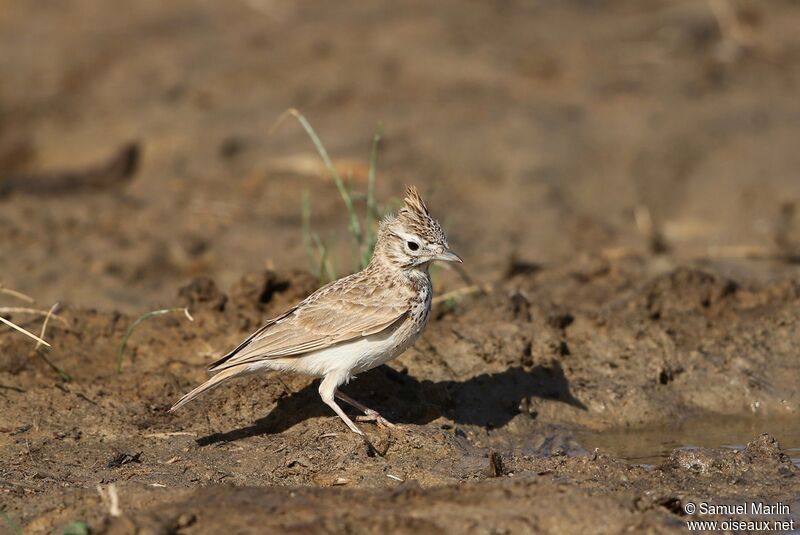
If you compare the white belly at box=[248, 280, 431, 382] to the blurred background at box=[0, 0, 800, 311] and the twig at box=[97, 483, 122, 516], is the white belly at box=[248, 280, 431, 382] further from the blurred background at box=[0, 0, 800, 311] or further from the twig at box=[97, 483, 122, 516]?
the blurred background at box=[0, 0, 800, 311]

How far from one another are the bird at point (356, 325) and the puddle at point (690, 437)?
60.4 inches

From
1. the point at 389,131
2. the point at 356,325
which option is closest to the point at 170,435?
the point at 356,325

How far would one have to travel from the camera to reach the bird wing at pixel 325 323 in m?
6.94

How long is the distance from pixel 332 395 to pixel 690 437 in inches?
98.7

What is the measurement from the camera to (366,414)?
719 cm

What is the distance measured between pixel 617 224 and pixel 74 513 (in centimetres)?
790

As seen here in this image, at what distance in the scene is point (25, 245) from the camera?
438 inches

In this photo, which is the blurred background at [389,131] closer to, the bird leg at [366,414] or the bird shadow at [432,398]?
the bird shadow at [432,398]

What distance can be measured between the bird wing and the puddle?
65.5 inches

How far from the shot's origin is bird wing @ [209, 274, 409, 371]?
694 cm

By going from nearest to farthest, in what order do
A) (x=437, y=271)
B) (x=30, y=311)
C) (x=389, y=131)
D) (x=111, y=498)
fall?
(x=111, y=498) < (x=30, y=311) < (x=437, y=271) < (x=389, y=131)

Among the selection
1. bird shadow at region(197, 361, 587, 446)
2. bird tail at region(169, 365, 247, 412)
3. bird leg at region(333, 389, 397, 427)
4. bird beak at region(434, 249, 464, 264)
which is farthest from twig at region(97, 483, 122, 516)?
bird beak at region(434, 249, 464, 264)

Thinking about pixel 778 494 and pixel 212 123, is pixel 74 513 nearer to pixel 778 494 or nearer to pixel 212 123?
pixel 778 494

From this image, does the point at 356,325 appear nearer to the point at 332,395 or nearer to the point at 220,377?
the point at 332,395
